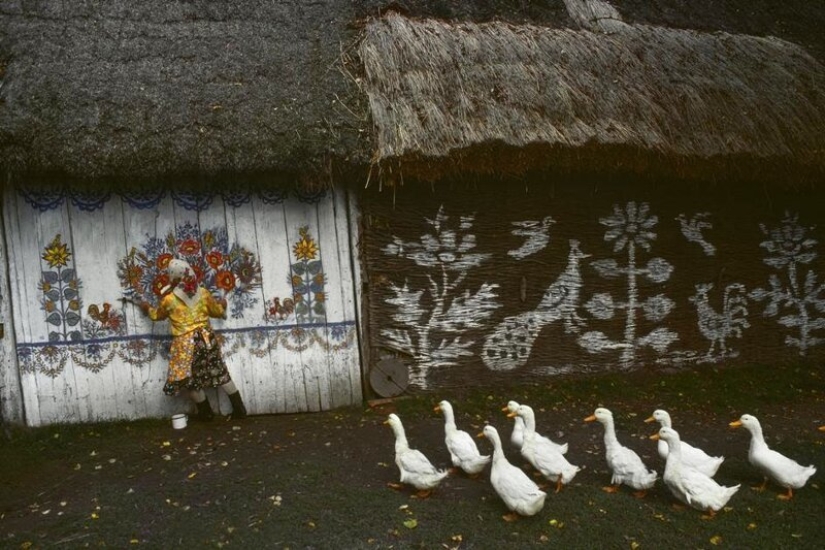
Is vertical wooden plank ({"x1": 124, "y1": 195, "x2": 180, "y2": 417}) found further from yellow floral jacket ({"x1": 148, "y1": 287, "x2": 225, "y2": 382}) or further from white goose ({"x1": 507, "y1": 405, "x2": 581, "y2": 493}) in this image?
white goose ({"x1": 507, "y1": 405, "x2": 581, "y2": 493})

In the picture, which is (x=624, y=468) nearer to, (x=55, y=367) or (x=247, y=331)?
(x=247, y=331)

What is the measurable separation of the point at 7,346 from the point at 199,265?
1592mm

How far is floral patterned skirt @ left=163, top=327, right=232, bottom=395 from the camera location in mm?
5035

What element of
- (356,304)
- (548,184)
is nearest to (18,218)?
(356,304)

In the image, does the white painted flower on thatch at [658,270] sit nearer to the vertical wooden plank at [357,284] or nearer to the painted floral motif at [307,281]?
the vertical wooden plank at [357,284]

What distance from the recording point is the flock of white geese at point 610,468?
368 cm

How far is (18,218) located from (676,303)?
5607mm

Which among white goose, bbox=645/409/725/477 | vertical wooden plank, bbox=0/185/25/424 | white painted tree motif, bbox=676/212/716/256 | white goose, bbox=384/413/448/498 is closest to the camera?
white goose, bbox=384/413/448/498

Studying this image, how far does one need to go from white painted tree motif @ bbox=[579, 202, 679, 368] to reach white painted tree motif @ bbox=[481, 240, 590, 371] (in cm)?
17

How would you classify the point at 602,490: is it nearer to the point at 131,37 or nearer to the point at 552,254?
the point at 552,254

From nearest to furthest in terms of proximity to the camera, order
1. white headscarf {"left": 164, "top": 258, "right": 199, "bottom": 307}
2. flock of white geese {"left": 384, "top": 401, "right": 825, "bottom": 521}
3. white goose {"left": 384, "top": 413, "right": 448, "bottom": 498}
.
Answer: flock of white geese {"left": 384, "top": 401, "right": 825, "bottom": 521} → white goose {"left": 384, "top": 413, "right": 448, "bottom": 498} → white headscarf {"left": 164, "top": 258, "right": 199, "bottom": 307}

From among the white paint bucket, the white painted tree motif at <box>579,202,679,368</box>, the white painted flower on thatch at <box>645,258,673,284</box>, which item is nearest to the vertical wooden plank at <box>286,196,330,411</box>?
the white paint bucket

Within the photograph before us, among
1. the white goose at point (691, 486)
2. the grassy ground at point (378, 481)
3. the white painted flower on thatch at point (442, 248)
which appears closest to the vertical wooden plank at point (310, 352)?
the grassy ground at point (378, 481)

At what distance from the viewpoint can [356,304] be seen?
5.53 meters
